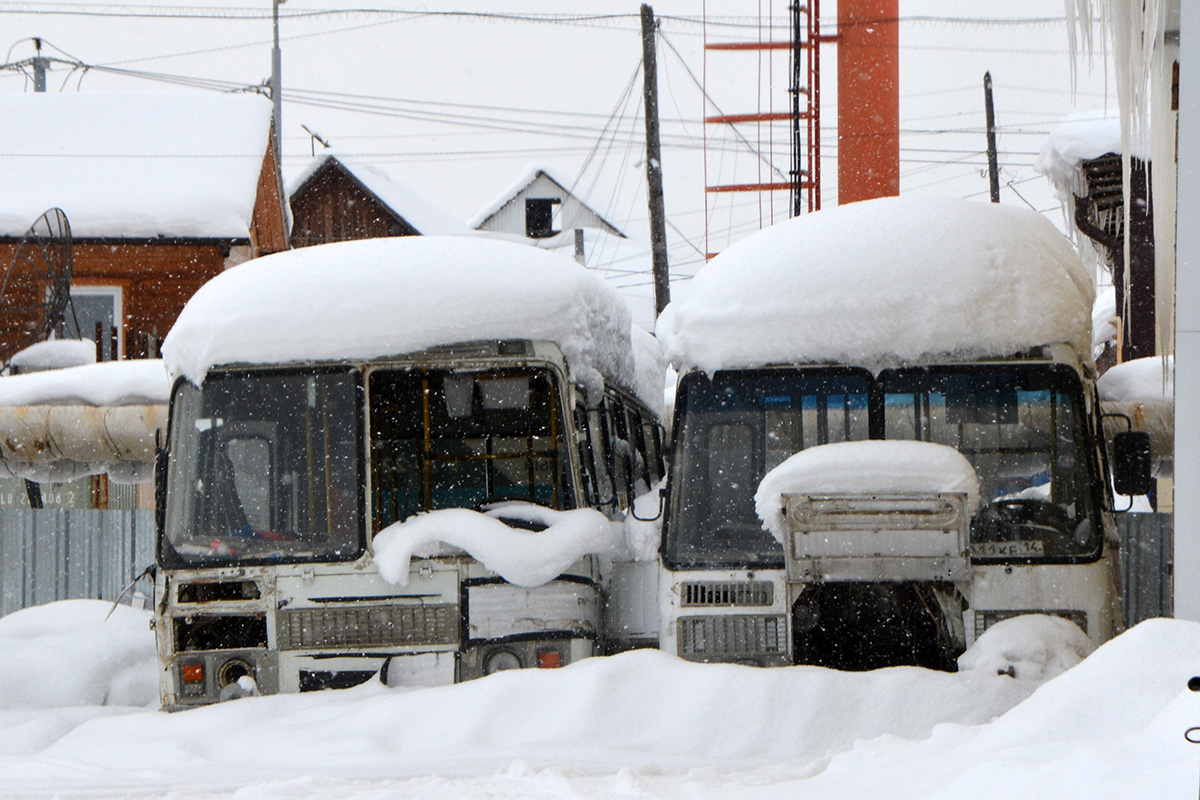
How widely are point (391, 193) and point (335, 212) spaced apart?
5.39ft

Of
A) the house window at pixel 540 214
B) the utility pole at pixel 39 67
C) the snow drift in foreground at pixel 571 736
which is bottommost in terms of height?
the snow drift in foreground at pixel 571 736

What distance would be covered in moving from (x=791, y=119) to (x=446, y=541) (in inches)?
573

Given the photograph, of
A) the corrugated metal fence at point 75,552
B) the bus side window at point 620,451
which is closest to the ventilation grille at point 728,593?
the bus side window at point 620,451

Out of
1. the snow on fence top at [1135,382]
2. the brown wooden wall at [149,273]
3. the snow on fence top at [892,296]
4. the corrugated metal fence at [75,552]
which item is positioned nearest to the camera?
the snow on fence top at [892,296]

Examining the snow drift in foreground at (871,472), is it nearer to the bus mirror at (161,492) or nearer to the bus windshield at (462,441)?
the bus windshield at (462,441)

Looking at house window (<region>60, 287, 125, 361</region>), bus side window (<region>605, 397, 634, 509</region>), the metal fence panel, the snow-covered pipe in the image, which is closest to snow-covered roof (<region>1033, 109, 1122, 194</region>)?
the metal fence panel

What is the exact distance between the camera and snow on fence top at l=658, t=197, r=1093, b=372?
22.6 feet

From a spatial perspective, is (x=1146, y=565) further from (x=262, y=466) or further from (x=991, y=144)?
(x=991, y=144)

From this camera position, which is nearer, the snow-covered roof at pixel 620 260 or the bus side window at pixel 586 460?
the bus side window at pixel 586 460

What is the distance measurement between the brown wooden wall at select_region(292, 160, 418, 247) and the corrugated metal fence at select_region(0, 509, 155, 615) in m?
22.6

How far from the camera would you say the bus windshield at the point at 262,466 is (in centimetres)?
727

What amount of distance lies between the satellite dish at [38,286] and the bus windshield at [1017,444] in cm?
1301

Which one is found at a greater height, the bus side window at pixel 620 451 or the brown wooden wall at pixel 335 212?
the brown wooden wall at pixel 335 212

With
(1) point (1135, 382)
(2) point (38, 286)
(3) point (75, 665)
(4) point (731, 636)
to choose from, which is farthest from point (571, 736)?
(2) point (38, 286)
